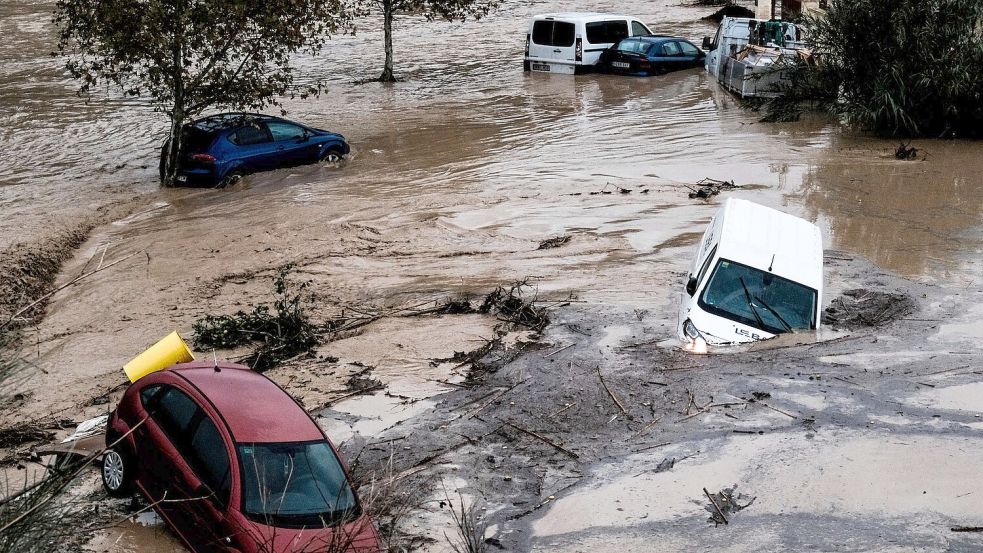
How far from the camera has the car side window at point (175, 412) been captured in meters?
7.46

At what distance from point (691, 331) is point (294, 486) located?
496 centimetres

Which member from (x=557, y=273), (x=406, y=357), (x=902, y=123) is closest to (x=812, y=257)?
(x=557, y=273)

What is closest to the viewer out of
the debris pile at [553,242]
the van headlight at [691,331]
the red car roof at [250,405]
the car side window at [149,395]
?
the red car roof at [250,405]

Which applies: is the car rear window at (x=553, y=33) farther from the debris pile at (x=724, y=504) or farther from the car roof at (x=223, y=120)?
the debris pile at (x=724, y=504)

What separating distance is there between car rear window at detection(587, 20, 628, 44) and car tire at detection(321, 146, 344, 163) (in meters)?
10.7

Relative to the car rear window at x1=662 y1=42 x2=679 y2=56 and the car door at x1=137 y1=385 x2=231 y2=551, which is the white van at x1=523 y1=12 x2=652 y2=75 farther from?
the car door at x1=137 y1=385 x2=231 y2=551

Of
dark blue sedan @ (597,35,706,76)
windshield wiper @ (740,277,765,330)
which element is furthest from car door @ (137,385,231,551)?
dark blue sedan @ (597,35,706,76)

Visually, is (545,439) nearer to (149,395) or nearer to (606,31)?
(149,395)

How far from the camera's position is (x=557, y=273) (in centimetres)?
1362

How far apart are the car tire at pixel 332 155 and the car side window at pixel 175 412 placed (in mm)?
12315

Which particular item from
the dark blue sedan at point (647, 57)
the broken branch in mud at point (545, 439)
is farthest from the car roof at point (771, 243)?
the dark blue sedan at point (647, 57)

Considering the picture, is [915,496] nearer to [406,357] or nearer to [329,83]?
[406,357]

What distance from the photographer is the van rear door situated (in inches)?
1107

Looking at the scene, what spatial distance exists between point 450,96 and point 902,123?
10.9 meters
